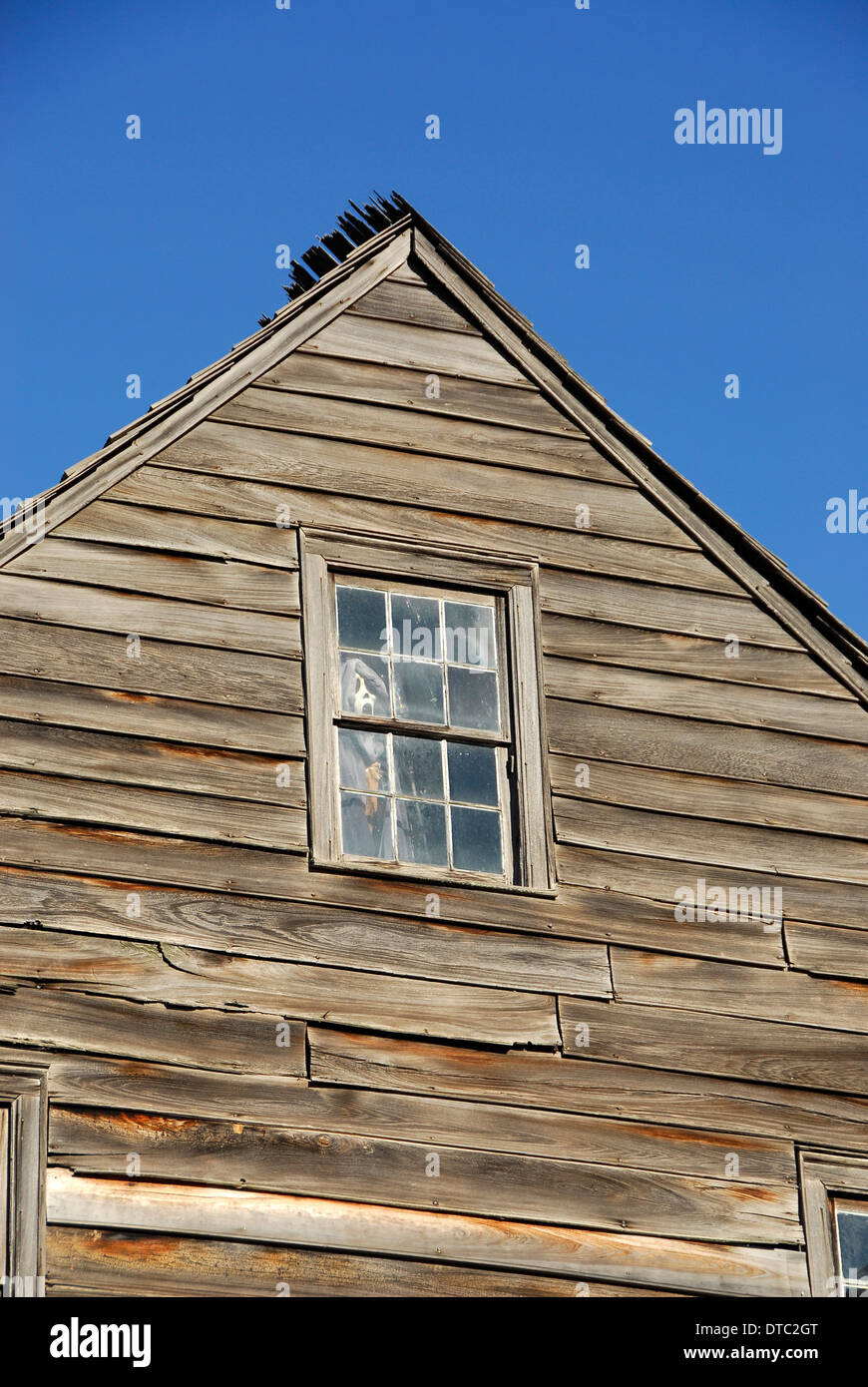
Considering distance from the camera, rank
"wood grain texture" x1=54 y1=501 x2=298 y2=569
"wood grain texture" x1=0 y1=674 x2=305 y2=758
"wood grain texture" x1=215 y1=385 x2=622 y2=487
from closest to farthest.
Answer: "wood grain texture" x1=0 y1=674 x2=305 y2=758 < "wood grain texture" x1=54 y1=501 x2=298 y2=569 < "wood grain texture" x1=215 y1=385 x2=622 y2=487

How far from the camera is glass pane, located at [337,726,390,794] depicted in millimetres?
8406

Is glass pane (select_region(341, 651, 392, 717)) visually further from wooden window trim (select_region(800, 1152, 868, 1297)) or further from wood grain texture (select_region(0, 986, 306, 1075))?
wooden window trim (select_region(800, 1152, 868, 1297))

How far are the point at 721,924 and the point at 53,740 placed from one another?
3202 mm

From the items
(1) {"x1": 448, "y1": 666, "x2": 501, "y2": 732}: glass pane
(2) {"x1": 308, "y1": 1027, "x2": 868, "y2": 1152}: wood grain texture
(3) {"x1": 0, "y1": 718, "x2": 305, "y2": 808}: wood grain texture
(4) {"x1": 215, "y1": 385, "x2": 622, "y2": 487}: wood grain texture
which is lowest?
(2) {"x1": 308, "y1": 1027, "x2": 868, "y2": 1152}: wood grain texture

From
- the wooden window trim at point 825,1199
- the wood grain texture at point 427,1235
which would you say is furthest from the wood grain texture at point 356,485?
the wood grain texture at point 427,1235

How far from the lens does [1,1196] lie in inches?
277

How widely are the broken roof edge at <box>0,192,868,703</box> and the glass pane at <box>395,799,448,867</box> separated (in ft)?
7.36

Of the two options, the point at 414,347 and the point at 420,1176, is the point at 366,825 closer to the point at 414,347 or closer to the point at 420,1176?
the point at 420,1176

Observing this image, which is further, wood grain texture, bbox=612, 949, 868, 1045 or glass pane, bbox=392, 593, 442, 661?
glass pane, bbox=392, 593, 442, 661

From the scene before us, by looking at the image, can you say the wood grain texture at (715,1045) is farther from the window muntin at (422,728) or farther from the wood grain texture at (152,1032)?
the wood grain texture at (152,1032)

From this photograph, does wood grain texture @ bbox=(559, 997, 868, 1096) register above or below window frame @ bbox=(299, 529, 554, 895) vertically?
below

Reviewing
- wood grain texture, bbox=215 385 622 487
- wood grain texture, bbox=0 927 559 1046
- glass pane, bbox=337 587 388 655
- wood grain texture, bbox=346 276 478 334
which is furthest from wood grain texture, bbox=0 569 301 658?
wood grain texture, bbox=346 276 478 334

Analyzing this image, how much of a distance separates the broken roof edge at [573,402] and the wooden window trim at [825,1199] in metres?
2.50
